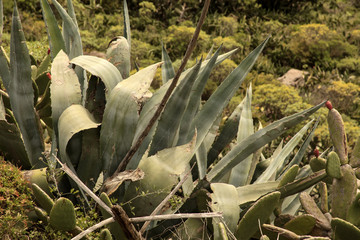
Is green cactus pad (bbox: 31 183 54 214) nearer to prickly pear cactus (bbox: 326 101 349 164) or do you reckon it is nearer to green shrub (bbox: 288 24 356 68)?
prickly pear cactus (bbox: 326 101 349 164)

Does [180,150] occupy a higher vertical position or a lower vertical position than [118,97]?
lower

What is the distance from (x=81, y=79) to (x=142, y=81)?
568mm

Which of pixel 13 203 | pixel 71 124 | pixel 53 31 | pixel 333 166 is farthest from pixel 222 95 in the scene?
pixel 13 203

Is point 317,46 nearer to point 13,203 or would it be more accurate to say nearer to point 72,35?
point 72,35

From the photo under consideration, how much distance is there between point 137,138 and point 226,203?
0.56 m

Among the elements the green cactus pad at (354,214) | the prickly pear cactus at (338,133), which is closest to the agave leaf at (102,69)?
the prickly pear cactus at (338,133)

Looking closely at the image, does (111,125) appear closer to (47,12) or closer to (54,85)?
(54,85)

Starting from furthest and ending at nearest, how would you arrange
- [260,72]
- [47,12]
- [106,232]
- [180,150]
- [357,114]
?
[260,72] < [357,114] < [47,12] < [180,150] < [106,232]

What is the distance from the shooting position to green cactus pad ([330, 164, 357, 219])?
245 cm

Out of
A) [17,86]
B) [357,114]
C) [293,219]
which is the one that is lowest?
[357,114]

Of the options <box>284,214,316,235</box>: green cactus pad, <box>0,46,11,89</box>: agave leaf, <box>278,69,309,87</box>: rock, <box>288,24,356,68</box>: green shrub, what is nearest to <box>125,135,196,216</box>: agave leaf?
<box>284,214,316,235</box>: green cactus pad

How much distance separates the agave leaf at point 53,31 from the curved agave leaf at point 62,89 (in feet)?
0.96

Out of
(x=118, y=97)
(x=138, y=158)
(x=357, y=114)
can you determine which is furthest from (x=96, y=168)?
(x=357, y=114)

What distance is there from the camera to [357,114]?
8266 millimetres
